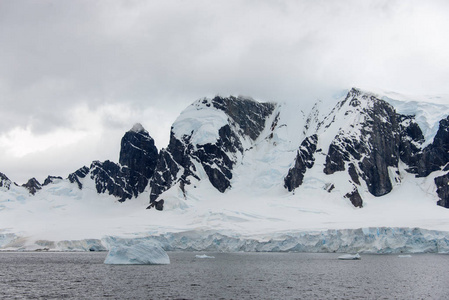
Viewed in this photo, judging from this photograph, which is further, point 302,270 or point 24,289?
point 302,270

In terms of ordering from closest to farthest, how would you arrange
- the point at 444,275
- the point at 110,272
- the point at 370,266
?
the point at 444,275
the point at 110,272
the point at 370,266

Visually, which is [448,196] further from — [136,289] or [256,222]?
[136,289]

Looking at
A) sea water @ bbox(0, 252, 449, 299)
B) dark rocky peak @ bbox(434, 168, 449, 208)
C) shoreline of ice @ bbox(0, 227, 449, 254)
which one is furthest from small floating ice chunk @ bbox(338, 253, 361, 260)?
dark rocky peak @ bbox(434, 168, 449, 208)

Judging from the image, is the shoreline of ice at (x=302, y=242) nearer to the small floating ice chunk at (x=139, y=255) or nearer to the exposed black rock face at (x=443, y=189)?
the small floating ice chunk at (x=139, y=255)

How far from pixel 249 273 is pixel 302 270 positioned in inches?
442

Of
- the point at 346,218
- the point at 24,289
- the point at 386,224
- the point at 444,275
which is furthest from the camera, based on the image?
the point at 346,218

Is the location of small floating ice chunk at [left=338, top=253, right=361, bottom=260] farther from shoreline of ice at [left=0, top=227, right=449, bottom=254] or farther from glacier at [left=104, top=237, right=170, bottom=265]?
glacier at [left=104, top=237, right=170, bottom=265]

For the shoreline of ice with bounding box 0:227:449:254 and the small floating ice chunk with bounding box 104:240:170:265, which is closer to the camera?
the small floating ice chunk with bounding box 104:240:170:265

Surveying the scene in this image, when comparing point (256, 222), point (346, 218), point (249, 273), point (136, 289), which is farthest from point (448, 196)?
point (136, 289)

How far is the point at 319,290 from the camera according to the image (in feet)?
206

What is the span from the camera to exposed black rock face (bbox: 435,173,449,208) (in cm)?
19138

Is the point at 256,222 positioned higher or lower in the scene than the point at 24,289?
higher

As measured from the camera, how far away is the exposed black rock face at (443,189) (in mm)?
191375

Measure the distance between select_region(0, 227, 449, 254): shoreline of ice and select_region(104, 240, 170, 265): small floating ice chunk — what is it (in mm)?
42606
